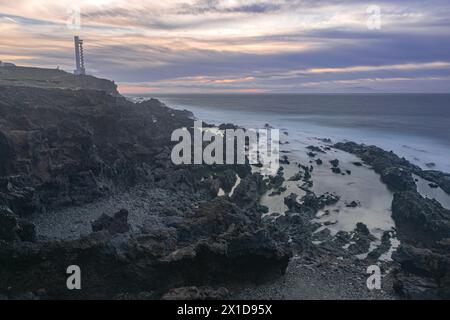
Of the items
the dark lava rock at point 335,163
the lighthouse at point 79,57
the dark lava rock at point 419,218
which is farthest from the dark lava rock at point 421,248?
the lighthouse at point 79,57

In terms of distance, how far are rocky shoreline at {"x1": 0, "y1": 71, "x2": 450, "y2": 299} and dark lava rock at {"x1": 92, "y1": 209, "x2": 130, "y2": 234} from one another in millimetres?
64

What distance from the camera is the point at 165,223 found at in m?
26.9

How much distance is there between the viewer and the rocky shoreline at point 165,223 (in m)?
19.5

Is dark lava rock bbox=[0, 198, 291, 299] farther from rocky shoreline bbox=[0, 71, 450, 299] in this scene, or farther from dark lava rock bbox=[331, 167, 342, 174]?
dark lava rock bbox=[331, 167, 342, 174]

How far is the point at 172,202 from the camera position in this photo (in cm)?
3183

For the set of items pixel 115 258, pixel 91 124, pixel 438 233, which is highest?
pixel 91 124

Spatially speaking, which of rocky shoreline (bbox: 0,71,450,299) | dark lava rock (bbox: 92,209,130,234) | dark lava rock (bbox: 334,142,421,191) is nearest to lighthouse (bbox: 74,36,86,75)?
rocky shoreline (bbox: 0,71,450,299)

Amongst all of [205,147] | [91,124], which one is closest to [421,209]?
[205,147]

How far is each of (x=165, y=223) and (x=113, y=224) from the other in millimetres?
3669

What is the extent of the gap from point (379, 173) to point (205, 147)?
70.9 ft

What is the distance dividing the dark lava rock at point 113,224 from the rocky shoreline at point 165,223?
0.21 feet

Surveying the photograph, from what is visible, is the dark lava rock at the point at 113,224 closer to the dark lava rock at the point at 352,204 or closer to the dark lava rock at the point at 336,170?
the dark lava rock at the point at 352,204

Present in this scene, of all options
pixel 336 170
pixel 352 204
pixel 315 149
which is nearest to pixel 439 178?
pixel 336 170
